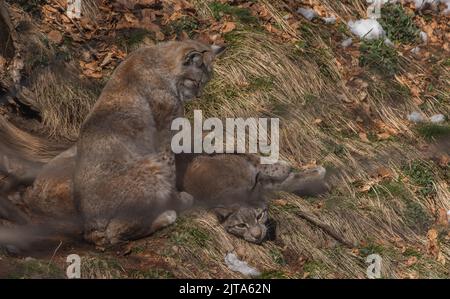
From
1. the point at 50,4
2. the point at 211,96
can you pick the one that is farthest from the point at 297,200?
the point at 50,4

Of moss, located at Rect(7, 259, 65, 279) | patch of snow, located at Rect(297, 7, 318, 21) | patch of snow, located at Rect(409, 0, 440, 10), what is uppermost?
patch of snow, located at Rect(409, 0, 440, 10)

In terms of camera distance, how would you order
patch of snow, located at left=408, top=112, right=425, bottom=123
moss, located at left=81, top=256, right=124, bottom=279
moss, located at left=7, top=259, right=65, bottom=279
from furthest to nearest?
patch of snow, located at left=408, top=112, right=425, bottom=123
moss, located at left=81, top=256, right=124, bottom=279
moss, located at left=7, top=259, right=65, bottom=279

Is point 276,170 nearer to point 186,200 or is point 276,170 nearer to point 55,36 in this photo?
point 186,200

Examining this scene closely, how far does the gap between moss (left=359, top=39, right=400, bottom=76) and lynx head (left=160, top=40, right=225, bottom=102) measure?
2.94m

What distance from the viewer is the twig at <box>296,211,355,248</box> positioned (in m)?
7.82

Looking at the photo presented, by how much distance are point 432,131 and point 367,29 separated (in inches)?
62.0

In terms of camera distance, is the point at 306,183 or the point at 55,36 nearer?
the point at 306,183

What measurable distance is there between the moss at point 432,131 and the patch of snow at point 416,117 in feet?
0.44

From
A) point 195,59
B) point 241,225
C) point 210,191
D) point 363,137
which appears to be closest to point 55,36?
point 195,59

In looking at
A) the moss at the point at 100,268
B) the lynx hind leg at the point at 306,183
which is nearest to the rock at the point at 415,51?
the lynx hind leg at the point at 306,183

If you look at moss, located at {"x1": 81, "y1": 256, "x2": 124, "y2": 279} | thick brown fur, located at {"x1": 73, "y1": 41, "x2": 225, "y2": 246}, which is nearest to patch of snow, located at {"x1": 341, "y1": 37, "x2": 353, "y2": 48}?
thick brown fur, located at {"x1": 73, "y1": 41, "x2": 225, "y2": 246}

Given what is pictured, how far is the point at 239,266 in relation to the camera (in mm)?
7059

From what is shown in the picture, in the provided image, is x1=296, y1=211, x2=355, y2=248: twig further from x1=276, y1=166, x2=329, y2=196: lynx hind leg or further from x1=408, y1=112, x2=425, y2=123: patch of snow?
x1=408, y1=112, x2=425, y2=123: patch of snow

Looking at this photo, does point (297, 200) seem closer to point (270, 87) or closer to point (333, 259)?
point (333, 259)
